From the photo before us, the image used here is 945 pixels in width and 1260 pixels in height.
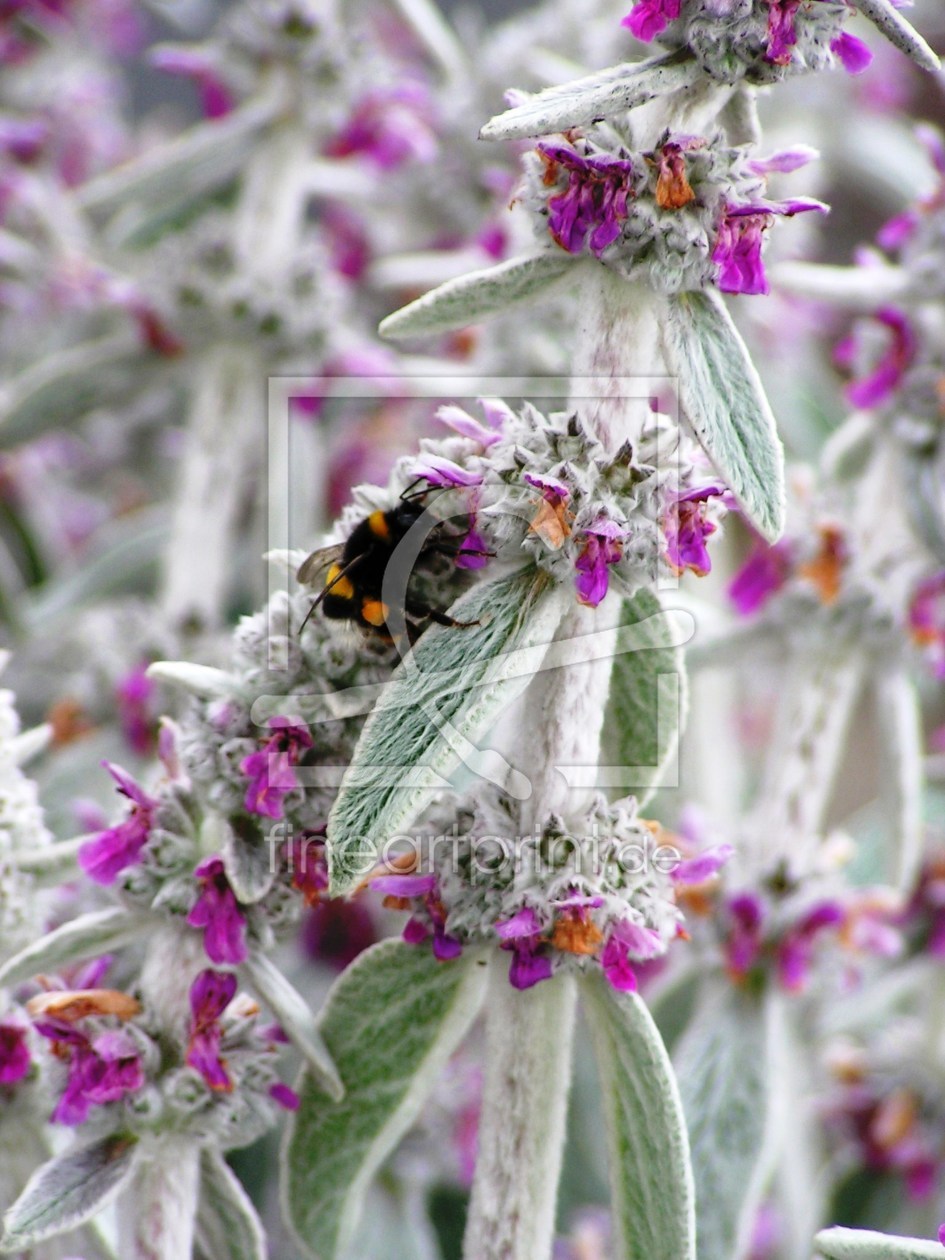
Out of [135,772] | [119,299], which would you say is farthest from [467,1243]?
[119,299]

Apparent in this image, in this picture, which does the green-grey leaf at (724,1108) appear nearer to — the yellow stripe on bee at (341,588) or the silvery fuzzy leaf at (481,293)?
the yellow stripe on bee at (341,588)

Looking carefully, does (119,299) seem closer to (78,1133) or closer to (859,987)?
(78,1133)

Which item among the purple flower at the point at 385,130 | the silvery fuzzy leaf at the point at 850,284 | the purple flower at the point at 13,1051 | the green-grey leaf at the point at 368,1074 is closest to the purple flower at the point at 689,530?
the green-grey leaf at the point at 368,1074

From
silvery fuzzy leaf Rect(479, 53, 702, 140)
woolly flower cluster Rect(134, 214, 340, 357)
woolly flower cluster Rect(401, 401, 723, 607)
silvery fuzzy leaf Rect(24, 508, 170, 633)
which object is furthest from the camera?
silvery fuzzy leaf Rect(24, 508, 170, 633)

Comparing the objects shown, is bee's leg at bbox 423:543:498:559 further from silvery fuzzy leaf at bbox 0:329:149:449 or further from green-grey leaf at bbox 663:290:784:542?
silvery fuzzy leaf at bbox 0:329:149:449

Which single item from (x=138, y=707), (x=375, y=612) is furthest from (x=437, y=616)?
(x=138, y=707)

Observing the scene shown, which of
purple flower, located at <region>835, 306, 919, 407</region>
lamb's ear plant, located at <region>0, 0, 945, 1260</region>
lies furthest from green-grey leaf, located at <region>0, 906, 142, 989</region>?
purple flower, located at <region>835, 306, 919, 407</region>
